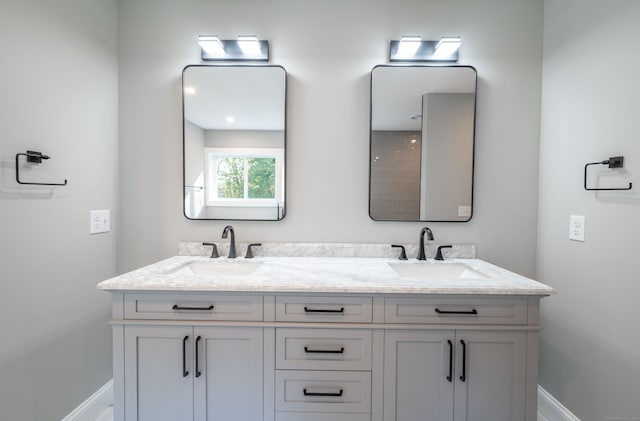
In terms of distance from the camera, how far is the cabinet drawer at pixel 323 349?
1265 mm

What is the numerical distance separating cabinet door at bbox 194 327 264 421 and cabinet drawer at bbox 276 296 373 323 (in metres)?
0.15

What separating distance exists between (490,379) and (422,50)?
6.00 feet

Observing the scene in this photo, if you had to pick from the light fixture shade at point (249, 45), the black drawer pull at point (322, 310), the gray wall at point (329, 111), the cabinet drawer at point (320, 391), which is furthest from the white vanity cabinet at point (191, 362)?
the light fixture shade at point (249, 45)

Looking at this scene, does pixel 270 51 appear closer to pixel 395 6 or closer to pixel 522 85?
pixel 395 6

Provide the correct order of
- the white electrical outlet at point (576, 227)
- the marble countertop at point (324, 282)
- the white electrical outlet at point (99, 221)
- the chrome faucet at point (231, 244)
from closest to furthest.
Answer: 1. the marble countertop at point (324, 282)
2. the white electrical outlet at point (576, 227)
3. the white electrical outlet at point (99, 221)
4. the chrome faucet at point (231, 244)

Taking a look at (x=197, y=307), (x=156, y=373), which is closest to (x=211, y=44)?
(x=197, y=307)

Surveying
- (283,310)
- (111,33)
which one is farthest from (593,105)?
(111,33)

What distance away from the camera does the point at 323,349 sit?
4.15 ft

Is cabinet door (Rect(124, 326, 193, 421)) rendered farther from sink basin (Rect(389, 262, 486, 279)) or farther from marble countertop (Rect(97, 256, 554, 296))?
sink basin (Rect(389, 262, 486, 279))

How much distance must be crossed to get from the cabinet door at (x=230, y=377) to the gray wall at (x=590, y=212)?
5.43ft

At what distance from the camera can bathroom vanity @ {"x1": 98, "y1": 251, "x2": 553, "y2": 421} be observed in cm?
126

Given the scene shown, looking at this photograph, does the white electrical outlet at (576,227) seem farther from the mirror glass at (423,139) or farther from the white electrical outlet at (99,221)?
the white electrical outlet at (99,221)

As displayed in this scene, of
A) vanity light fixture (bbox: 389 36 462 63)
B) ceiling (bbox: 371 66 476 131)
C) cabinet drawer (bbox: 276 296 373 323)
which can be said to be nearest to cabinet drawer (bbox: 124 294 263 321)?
cabinet drawer (bbox: 276 296 373 323)

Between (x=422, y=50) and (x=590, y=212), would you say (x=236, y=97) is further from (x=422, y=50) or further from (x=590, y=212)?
(x=590, y=212)
